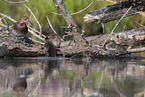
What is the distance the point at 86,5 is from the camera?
21.8ft

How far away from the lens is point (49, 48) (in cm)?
471

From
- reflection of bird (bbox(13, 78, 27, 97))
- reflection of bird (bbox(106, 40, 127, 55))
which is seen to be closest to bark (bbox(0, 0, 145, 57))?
reflection of bird (bbox(106, 40, 127, 55))

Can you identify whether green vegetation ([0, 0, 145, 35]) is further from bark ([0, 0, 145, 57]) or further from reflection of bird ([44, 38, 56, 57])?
reflection of bird ([44, 38, 56, 57])

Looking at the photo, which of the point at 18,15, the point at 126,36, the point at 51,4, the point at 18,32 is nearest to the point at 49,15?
the point at 51,4

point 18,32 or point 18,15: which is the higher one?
point 18,15

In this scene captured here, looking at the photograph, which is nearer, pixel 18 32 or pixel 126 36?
pixel 18 32

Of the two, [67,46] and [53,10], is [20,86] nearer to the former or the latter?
[67,46]

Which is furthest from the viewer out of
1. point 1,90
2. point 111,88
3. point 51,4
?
point 51,4

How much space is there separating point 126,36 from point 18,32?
7.24ft

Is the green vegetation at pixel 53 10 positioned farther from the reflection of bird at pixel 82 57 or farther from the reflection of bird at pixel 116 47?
the reflection of bird at pixel 82 57

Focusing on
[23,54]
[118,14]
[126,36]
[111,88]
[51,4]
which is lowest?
[111,88]

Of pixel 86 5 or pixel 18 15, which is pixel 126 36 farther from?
pixel 18 15

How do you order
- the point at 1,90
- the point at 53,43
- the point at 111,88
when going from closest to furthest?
the point at 1,90, the point at 111,88, the point at 53,43

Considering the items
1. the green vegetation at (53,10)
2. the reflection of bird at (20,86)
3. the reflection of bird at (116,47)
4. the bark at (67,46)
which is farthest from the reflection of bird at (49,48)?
A: the reflection of bird at (20,86)
